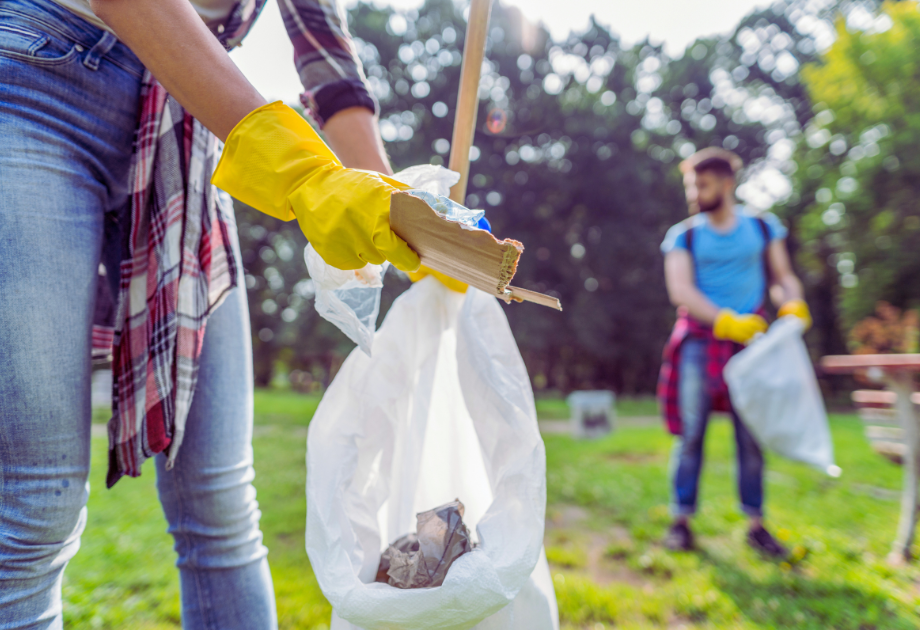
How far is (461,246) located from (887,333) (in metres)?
10.4

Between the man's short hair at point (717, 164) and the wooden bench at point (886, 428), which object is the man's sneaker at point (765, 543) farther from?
the man's short hair at point (717, 164)

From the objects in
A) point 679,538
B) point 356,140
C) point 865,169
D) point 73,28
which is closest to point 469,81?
point 356,140

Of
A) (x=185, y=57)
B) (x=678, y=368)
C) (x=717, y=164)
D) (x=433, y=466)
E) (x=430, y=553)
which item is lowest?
(x=430, y=553)

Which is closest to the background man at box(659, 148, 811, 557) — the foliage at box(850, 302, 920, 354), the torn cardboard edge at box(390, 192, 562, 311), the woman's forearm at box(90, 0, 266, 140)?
the torn cardboard edge at box(390, 192, 562, 311)

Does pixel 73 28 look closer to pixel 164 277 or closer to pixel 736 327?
pixel 164 277

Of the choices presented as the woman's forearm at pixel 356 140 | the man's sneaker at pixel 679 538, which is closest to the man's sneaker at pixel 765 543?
the man's sneaker at pixel 679 538

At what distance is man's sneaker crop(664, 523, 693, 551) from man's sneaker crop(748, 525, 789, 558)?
0.88ft

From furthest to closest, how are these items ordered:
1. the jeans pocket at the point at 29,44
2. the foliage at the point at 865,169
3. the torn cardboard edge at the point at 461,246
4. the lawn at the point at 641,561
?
1. the foliage at the point at 865,169
2. the lawn at the point at 641,561
3. the jeans pocket at the point at 29,44
4. the torn cardboard edge at the point at 461,246

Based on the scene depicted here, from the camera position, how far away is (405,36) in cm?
1515

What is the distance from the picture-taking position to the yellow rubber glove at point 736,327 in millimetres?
2490

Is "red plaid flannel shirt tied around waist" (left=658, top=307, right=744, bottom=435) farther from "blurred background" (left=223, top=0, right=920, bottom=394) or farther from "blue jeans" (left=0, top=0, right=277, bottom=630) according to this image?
"blurred background" (left=223, top=0, right=920, bottom=394)

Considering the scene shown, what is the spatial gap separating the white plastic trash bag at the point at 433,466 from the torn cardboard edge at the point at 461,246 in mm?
341

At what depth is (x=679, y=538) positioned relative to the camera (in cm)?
249

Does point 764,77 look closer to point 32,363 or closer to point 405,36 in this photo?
point 405,36
